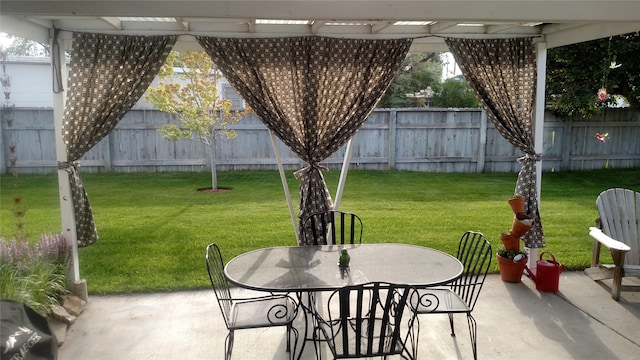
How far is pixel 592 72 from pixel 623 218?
3.55 m

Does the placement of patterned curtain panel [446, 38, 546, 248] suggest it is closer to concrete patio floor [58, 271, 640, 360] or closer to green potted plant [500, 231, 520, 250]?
green potted plant [500, 231, 520, 250]

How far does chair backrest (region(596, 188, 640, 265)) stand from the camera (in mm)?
4000

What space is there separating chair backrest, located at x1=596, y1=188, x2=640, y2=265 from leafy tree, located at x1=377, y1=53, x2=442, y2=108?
29.2ft

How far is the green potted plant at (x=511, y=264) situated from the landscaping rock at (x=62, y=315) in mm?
3516

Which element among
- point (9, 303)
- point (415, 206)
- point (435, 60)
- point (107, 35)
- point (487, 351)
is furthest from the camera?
point (435, 60)

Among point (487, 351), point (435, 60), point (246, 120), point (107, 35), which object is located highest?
point (435, 60)

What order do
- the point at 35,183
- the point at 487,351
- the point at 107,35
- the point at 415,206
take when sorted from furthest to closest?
the point at 35,183
the point at 415,206
the point at 107,35
the point at 487,351

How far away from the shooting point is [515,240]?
408 centimetres

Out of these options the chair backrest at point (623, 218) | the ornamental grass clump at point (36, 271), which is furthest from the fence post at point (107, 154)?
the chair backrest at point (623, 218)

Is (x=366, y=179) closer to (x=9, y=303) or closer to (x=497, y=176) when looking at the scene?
(x=497, y=176)

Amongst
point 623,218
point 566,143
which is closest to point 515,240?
point 623,218

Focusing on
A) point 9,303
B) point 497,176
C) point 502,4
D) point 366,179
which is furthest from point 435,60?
point 9,303

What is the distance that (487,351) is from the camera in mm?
3062

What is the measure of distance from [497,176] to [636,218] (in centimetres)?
494
